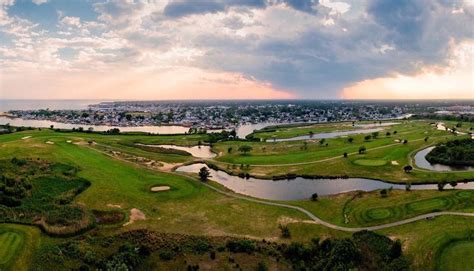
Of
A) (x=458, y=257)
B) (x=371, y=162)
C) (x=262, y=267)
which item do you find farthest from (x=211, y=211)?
(x=371, y=162)

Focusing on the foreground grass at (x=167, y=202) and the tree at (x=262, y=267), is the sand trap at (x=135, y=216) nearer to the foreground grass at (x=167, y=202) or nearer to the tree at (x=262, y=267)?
the foreground grass at (x=167, y=202)

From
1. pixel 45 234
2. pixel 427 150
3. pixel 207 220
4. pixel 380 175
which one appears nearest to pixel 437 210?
pixel 380 175

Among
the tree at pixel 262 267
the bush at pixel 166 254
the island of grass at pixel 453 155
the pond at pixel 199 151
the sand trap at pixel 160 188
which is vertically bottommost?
the tree at pixel 262 267

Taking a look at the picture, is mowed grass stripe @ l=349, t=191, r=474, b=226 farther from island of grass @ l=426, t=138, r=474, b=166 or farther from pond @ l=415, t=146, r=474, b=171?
island of grass @ l=426, t=138, r=474, b=166

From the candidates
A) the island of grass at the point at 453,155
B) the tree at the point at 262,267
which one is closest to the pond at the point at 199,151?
the island of grass at the point at 453,155

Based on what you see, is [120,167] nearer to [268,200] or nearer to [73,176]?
[73,176]

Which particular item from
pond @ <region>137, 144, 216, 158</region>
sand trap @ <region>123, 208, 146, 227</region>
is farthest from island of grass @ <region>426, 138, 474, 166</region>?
sand trap @ <region>123, 208, 146, 227</region>
